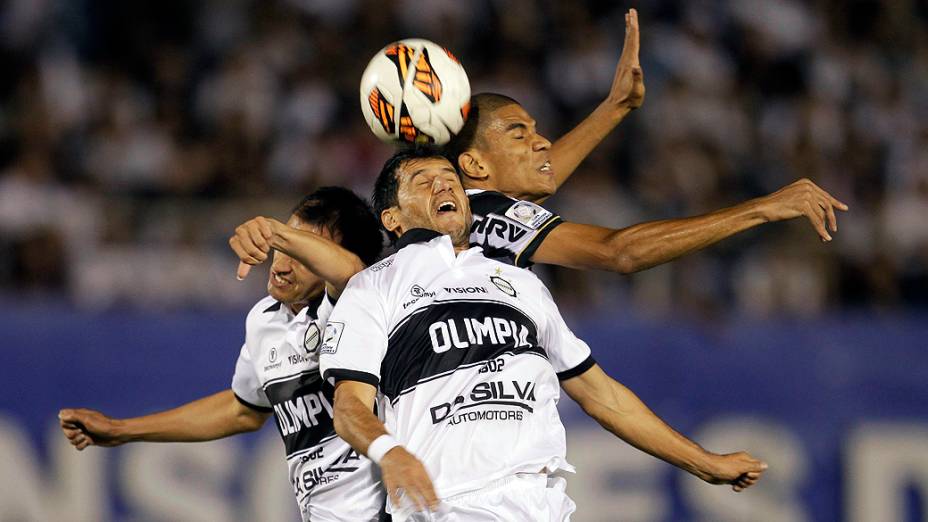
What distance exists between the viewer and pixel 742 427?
1018cm

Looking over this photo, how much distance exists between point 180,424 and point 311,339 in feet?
3.04

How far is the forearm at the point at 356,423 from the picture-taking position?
4809 millimetres

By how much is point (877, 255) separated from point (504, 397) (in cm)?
640

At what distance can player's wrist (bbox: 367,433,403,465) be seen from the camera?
4671 millimetres

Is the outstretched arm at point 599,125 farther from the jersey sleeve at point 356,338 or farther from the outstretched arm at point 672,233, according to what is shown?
the jersey sleeve at point 356,338

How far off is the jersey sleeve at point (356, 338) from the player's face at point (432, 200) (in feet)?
1.46

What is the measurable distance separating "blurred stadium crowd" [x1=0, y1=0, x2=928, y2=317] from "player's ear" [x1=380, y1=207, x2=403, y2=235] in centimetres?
461

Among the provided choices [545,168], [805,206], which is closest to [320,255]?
[545,168]

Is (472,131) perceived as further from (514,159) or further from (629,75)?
(629,75)

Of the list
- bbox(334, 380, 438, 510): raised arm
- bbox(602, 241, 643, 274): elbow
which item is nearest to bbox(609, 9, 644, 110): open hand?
bbox(602, 241, 643, 274): elbow

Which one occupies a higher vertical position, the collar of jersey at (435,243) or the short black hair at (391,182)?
the short black hair at (391,182)

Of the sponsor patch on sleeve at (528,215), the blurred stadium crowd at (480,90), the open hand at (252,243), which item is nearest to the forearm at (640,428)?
the sponsor patch on sleeve at (528,215)

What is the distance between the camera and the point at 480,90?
11.9m

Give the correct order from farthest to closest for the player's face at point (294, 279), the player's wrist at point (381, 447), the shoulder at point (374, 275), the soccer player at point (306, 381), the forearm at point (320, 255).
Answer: the player's face at point (294, 279) → the soccer player at point (306, 381) → the shoulder at point (374, 275) → the forearm at point (320, 255) → the player's wrist at point (381, 447)
